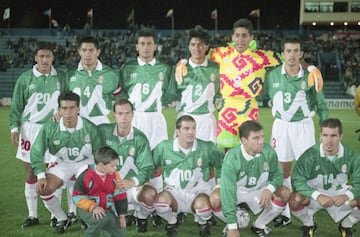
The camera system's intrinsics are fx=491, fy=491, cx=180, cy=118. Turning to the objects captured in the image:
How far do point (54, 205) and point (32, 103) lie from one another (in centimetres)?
124

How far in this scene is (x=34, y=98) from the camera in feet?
18.1

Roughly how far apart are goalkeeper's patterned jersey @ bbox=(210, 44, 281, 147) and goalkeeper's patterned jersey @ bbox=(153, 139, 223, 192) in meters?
0.73

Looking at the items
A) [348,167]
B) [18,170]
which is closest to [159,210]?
[348,167]

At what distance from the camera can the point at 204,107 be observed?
5719mm

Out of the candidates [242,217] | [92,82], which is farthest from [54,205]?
[242,217]

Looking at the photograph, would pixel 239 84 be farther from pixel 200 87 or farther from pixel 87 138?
pixel 87 138

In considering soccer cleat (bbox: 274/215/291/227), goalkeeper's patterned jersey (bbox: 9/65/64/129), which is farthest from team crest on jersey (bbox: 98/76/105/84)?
soccer cleat (bbox: 274/215/291/227)

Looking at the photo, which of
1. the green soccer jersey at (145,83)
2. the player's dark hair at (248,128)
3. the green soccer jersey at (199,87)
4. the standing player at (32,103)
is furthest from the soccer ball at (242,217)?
the standing player at (32,103)

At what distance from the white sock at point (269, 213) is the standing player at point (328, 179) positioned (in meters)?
0.15

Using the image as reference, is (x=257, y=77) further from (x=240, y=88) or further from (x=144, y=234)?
(x=144, y=234)

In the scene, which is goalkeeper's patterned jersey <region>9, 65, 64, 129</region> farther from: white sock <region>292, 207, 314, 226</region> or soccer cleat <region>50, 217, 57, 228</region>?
white sock <region>292, 207, 314, 226</region>

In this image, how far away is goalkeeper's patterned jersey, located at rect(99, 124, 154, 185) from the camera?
4852 millimetres

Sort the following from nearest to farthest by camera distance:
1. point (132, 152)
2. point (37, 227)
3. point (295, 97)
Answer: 1. point (132, 152)
2. point (37, 227)
3. point (295, 97)

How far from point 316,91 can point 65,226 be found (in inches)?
120
